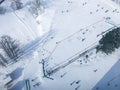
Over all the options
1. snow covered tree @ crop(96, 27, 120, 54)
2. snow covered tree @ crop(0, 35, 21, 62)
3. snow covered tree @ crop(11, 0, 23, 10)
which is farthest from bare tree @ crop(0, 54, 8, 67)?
snow covered tree @ crop(11, 0, 23, 10)

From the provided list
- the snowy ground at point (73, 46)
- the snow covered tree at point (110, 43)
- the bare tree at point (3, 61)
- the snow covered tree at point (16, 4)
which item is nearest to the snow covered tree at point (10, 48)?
the bare tree at point (3, 61)

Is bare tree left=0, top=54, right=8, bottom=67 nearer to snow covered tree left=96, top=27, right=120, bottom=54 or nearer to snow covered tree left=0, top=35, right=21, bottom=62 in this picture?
snow covered tree left=0, top=35, right=21, bottom=62

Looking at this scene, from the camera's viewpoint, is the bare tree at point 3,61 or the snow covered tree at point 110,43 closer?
the snow covered tree at point 110,43

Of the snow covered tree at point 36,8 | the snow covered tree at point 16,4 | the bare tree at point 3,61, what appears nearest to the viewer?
the bare tree at point 3,61

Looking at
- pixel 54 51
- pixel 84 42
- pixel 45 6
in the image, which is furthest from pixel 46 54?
pixel 45 6

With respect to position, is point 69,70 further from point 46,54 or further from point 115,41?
point 115,41

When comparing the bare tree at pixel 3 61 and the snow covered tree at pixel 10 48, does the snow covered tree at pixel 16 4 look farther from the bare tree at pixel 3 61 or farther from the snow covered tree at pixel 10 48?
the bare tree at pixel 3 61

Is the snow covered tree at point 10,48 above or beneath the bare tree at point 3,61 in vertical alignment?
above

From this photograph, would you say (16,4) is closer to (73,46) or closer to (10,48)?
(10,48)
